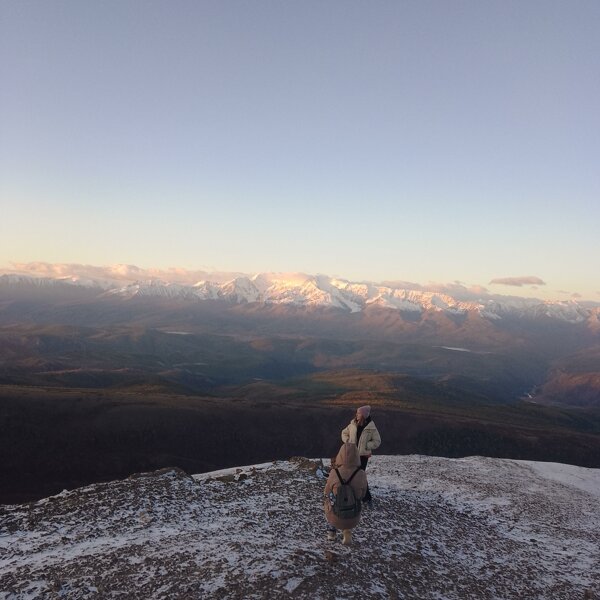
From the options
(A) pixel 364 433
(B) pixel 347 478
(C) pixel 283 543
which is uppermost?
(A) pixel 364 433

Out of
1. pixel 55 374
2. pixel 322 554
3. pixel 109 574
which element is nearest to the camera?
pixel 109 574

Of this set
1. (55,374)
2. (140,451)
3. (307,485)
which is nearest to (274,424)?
(140,451)

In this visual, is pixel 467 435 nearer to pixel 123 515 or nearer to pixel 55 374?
pixel 123 515

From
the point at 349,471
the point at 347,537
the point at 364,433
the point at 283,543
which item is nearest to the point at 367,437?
the point at 364,433

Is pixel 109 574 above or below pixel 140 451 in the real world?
above

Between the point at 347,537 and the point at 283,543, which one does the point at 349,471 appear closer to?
the point at 347,537

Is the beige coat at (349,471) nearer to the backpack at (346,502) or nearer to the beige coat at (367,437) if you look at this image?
the backpack at (346,502)

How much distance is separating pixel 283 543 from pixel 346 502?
3613 millimetres

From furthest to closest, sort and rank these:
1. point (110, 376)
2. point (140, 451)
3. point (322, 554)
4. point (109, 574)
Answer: point (110, 376) < point (140, 451) < point (322, 554) < point (109, 574)

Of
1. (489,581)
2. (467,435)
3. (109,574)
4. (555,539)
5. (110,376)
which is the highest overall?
(109,574)

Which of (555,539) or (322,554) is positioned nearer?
(322,554)

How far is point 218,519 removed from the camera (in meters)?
16.4

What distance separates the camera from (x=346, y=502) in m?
11.8

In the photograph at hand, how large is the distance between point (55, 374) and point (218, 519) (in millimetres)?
158023
